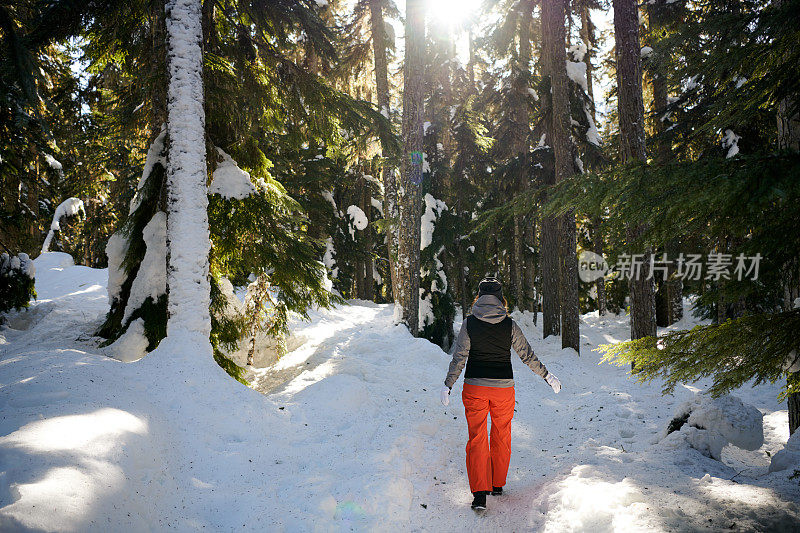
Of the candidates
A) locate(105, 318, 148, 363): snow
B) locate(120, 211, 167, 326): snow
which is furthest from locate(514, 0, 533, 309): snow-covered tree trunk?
locate(105, 318, 148, 363): snow

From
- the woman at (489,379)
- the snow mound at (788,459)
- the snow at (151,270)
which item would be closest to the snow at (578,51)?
the woman at (489,379)

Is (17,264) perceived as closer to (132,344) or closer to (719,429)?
(132,344)

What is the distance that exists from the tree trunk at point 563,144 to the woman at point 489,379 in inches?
330

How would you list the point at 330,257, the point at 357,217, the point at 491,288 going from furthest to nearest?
the point at 357,217 < the point at 330,257 < the point at 491,288

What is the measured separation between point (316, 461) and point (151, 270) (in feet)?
13.7

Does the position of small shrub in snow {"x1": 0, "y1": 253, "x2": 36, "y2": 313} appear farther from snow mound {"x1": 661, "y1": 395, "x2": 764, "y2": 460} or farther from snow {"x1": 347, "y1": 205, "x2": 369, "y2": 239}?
snow mound {"x1": 661, "y1": 395, "x2": 764, "y2": 460}

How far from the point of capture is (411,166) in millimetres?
10453

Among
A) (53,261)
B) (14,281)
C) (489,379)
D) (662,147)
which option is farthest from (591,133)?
(53,261)

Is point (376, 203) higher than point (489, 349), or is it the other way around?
point (376, 203)

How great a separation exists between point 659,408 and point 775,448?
4.76 ft

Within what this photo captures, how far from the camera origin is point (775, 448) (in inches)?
219

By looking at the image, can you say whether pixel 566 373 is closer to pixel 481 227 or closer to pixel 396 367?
pixel 396 367

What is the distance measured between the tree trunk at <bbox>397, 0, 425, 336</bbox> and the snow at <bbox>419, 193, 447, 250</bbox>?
3180 millimetres

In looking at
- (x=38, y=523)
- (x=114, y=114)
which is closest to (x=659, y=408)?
(x=38, y=523)
